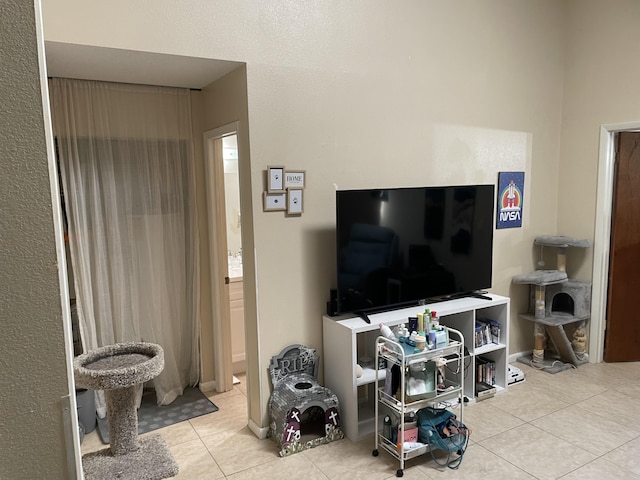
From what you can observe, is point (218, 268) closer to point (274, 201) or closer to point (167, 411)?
point (274, 201)

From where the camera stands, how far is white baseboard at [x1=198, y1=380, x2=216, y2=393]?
3.83 metres

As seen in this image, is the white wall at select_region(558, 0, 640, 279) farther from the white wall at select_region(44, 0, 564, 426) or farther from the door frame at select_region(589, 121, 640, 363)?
the white wall at select_region(44, 0, 564, 426)

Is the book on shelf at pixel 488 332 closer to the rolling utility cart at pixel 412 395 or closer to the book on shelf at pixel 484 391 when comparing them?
the book on shelf at pixel 484 391

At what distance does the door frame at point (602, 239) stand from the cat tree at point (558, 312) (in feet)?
0.27

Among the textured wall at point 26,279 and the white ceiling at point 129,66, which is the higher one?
the white ceiling at point 129,66

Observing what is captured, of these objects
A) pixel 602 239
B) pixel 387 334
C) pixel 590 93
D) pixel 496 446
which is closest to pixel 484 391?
pixel 496 446

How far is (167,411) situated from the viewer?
137 inches

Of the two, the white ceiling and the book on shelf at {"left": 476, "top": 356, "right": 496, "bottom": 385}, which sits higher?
the white ceiling

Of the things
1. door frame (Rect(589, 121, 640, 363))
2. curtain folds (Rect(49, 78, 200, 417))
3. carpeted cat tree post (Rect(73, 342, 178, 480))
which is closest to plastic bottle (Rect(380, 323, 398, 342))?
carpeted cat tree post (Rect(73, 342, 178, 480))

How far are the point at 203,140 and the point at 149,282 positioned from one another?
114 centimetres

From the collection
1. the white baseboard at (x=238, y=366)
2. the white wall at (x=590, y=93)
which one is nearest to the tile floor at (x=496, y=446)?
the white baseboard at (x=238, y=366)

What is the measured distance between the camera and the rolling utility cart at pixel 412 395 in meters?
2.66

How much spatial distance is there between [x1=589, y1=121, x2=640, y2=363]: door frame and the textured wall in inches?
172

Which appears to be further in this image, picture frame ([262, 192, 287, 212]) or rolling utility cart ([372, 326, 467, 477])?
picture frame ([262, 192, 287, 212])
